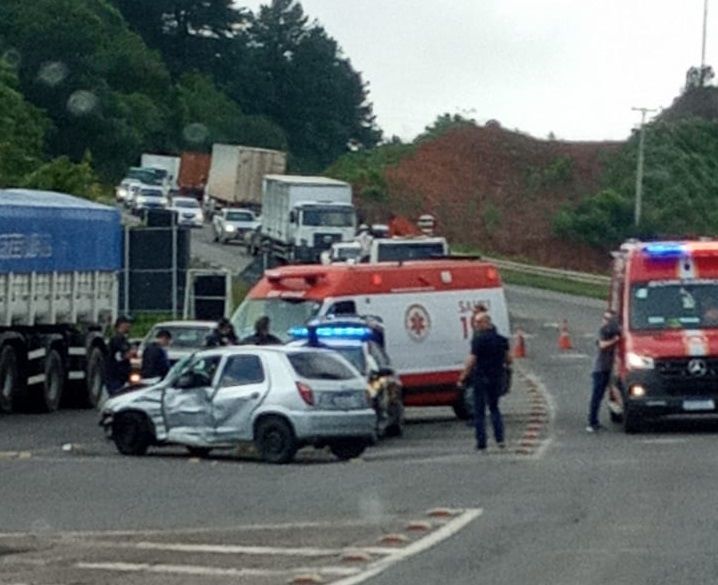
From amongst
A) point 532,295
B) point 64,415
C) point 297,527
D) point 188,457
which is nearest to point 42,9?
point 532,295

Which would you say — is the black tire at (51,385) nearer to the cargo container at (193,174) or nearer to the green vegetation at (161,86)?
the green vegetation at (161,86)

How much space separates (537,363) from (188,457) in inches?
975

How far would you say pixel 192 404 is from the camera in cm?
2614

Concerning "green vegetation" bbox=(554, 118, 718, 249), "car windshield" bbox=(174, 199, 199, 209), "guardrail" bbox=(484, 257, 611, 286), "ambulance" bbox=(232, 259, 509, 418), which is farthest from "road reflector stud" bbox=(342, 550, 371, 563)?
"car windshield" bbox=(174, 199, 199, 209)

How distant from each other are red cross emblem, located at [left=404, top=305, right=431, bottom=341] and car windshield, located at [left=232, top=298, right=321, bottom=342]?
1.50m

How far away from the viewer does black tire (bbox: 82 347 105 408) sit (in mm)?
38500

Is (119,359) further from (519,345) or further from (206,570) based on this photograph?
(519,345)

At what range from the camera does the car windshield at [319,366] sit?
25.5 m

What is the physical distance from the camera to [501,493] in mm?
20938

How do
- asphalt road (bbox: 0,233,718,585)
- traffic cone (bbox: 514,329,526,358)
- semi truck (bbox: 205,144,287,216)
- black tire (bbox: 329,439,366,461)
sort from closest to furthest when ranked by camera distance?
asphalt road (bbox: 0,233,718,585) → black tire (bbox: 329,439,366,461) → traffic cone (bbox: 514,329,526,358) → semi truck (bbox: 205,144,287,216)

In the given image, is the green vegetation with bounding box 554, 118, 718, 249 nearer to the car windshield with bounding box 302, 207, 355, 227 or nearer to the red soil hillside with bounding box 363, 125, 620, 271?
the red soil hillside with bounding box 363, 125, 620, 271

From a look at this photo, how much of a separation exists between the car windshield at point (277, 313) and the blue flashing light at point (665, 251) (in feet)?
18.1

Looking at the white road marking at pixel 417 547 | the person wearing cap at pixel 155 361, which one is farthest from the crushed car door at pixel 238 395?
the white road marking at pixel 417 547

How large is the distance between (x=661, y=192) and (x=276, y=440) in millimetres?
72602
